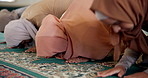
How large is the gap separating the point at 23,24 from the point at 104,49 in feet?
2.99

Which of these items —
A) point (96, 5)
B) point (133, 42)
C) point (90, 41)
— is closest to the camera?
point (96, 5)

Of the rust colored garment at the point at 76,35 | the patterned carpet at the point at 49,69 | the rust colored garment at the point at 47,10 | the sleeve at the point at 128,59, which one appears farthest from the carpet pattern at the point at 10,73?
the rust colored garment at the point at 47,10

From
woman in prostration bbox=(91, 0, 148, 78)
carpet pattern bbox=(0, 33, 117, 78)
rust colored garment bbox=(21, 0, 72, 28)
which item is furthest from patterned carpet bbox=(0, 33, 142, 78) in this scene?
rust colored garment bbox=(21, 0, 72, 28)

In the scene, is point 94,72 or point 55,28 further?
point 55,28

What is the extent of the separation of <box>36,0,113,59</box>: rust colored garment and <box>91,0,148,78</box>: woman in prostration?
255 mm

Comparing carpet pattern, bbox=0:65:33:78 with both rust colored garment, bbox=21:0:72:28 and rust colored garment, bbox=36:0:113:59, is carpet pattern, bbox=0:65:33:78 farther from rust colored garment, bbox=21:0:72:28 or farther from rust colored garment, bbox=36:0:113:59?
rust colored garment, bbox=21:0:72:28

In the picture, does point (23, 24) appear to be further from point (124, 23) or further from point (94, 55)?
point (124, 23)

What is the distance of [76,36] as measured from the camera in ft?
4.35

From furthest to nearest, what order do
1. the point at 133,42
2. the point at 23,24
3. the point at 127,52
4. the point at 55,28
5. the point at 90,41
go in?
the point at 23,24 → the point at 55,28 → the point at 90,41 → the point at 127,52 → the point at 133,42

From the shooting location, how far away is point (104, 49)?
4.24ft

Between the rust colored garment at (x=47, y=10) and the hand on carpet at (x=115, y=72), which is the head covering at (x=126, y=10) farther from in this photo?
the rust colored garment at (x=47, y=10)

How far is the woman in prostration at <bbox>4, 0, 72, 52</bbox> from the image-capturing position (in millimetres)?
1873

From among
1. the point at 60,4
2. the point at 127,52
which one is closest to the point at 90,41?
the point at 127,52

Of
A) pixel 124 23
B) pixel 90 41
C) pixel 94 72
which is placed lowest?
pixel 94 72
